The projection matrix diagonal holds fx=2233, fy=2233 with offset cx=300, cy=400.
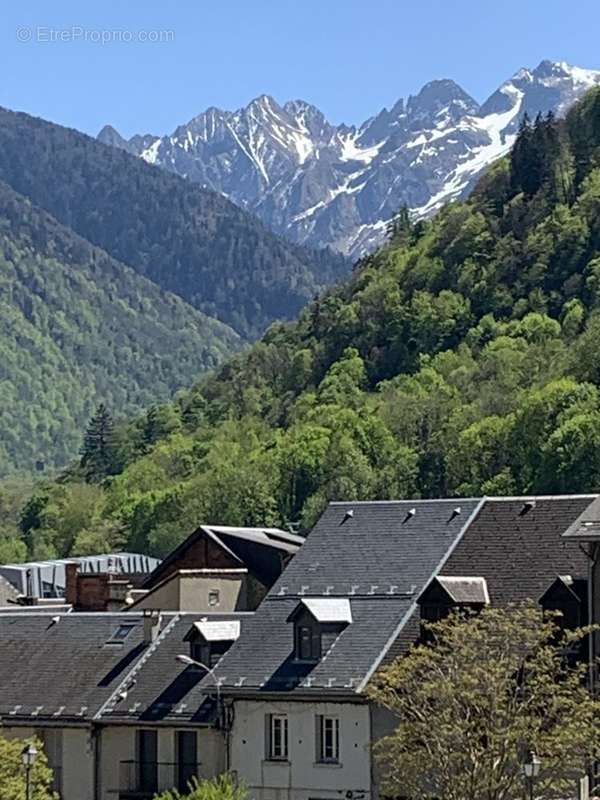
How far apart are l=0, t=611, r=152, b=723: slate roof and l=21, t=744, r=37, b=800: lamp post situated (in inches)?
183

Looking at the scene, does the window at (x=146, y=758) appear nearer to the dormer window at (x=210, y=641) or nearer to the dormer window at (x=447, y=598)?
the dormer window at (x=210, y=641)

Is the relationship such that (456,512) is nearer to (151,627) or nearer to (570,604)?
(570,604)

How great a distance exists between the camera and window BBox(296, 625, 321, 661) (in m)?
66.1

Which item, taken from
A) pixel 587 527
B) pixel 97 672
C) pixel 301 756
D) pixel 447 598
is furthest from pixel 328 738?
pixel 97 672

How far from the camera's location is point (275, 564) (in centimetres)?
A: 8575

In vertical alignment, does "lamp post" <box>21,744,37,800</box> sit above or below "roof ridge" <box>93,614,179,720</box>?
below

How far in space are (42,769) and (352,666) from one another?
10496 millimetres

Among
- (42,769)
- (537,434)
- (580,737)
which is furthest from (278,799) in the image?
(537,434)

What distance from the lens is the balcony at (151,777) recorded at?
68000mm

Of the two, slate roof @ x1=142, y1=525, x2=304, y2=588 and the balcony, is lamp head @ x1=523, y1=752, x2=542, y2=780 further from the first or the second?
slate roof @ x1=142, y1=525, x2=304, y2=588

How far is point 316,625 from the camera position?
66188 millimetres

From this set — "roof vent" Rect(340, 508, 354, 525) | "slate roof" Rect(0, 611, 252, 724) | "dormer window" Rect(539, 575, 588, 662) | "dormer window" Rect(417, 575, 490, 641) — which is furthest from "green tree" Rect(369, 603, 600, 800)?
"roof vent" Rect(340, 508, 354, 525)

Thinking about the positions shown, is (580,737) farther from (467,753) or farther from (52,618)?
(52,618)

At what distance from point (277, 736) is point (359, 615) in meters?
4.32
